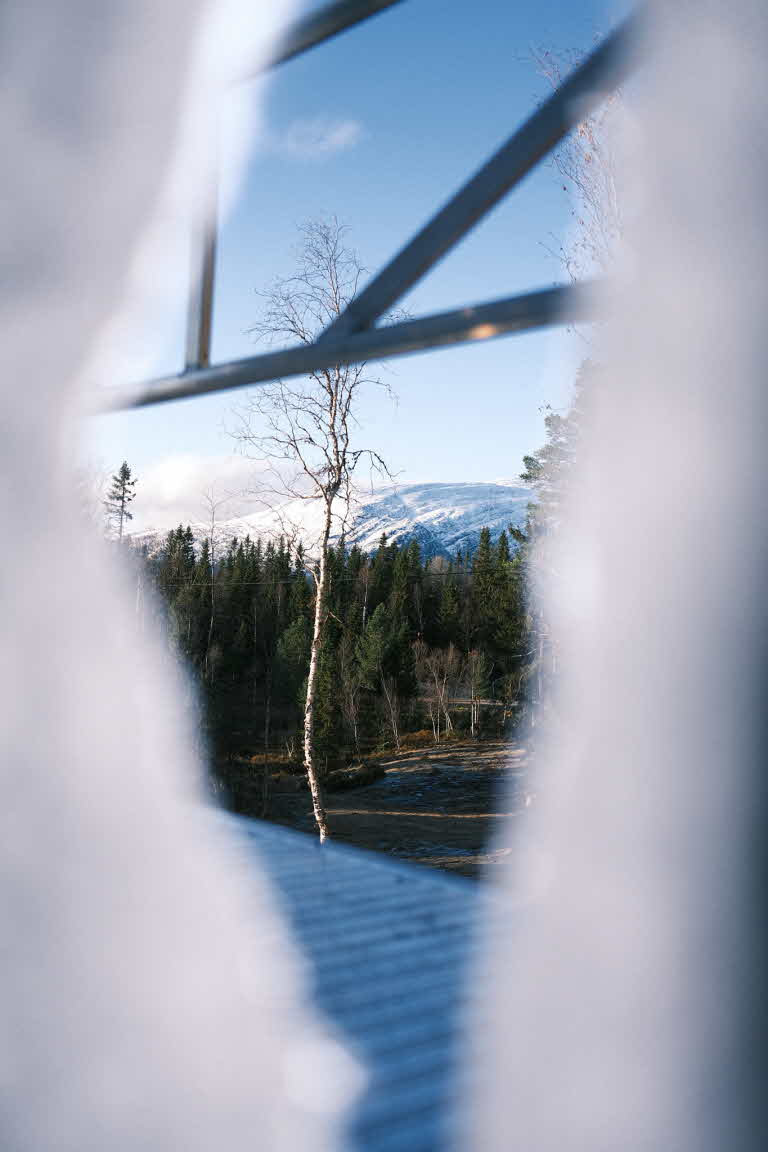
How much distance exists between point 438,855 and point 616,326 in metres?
10.3

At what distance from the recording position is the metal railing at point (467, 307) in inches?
38.2

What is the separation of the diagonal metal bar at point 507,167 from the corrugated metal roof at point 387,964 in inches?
44.8

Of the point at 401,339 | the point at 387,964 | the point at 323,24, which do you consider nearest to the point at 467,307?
the point at 401,339

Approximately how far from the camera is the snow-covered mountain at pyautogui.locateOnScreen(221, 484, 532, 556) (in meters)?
6.80

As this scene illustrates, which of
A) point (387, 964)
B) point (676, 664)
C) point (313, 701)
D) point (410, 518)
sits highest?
point (410, 518)

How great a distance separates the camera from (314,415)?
20.8ft

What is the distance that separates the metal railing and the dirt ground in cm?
961

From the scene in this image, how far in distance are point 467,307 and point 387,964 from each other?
4.61 feet

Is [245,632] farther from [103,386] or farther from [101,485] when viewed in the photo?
[103,386]

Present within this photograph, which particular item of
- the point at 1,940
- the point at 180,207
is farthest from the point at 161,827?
the point at 180,207

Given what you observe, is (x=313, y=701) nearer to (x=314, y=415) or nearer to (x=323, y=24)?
(x=314, y=415)

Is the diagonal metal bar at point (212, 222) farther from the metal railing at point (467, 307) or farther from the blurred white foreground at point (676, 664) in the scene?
the blurred white foreground at point (676, 664)

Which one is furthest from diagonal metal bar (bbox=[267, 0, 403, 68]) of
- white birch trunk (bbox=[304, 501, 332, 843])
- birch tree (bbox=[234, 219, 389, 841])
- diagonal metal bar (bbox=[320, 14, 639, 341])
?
white birch trunk (bbox=[304, 501, 332, 843])

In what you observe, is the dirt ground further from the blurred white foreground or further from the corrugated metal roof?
the blurred white foreground
